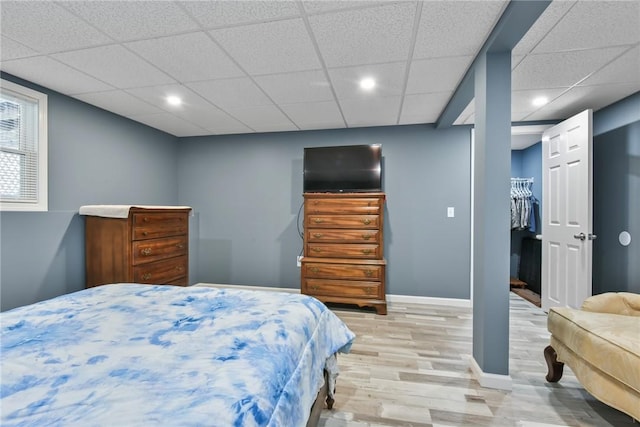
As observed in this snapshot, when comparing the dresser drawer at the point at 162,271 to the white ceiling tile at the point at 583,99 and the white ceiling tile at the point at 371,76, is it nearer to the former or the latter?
the white ceiling tile at the point at 371,76

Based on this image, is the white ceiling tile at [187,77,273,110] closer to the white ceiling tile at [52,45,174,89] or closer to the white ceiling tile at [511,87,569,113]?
the white ceiling tile at [52,45,174,89]

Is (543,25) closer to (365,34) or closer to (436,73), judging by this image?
(436,73)

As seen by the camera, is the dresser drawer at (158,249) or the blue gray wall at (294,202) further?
the blue gray wall at (294,202)

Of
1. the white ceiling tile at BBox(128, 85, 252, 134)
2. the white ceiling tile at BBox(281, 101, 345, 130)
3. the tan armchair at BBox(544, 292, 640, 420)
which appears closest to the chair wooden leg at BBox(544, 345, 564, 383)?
the tan armchair at BBox(544, 292, 640, 420)

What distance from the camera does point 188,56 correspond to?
203 centimetres

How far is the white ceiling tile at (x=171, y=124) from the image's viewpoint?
337 centimetres

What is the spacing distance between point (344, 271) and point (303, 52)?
228cm

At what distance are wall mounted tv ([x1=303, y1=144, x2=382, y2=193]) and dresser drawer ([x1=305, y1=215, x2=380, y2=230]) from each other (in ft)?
1.45

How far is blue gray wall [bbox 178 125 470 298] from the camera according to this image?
361 centimetres

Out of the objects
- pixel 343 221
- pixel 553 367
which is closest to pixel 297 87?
pixel 343 221

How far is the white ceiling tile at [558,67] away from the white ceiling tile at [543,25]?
0.15 m

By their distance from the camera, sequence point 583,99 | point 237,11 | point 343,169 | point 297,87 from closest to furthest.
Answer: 1. point 237,11
2. point 297,87
3. point 583,99
4. point 343,169

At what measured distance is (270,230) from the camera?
405cm

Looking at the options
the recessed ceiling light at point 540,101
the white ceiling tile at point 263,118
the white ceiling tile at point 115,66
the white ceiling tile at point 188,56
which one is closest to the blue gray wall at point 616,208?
the recessed ceiling light at point 540,101
